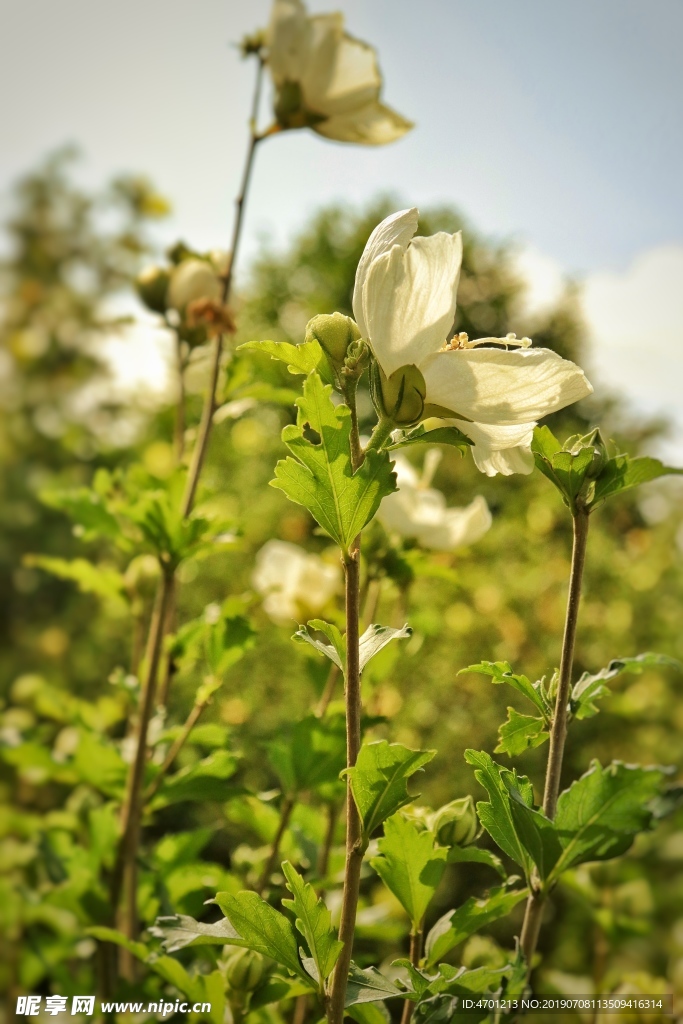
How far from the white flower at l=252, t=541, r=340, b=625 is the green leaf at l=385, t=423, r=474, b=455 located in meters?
0.26

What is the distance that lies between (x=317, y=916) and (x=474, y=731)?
0.51 m

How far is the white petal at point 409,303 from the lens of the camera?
0.77ft

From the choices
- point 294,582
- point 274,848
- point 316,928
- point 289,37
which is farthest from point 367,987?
point 289,37

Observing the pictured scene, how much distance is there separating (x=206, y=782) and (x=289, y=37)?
1.14 ft

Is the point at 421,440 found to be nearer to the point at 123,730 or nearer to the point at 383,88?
the point at 383,88

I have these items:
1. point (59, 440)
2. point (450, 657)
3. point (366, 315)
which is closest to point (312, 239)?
point (450, 657)

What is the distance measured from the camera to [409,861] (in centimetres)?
26

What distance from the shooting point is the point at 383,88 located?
406 mm

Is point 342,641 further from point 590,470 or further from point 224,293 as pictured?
point 224,293

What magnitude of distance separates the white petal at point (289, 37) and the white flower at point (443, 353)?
7.9 inches

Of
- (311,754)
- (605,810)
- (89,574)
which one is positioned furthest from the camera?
(89,574)

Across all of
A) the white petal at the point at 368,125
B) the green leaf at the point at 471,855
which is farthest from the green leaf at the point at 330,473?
the white petal at the point at 368,125

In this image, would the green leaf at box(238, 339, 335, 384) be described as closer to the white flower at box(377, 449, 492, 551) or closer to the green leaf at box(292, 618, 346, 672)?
the green leaf at box(292, 618, 346, 672)

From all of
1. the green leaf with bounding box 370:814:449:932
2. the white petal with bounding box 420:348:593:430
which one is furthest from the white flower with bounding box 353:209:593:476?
the green leaf with bounding box 370:814:449:932
